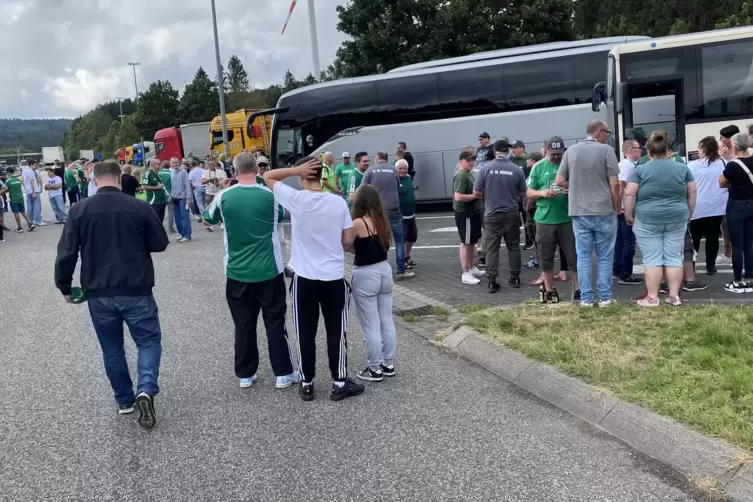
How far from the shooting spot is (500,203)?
8.46 meters

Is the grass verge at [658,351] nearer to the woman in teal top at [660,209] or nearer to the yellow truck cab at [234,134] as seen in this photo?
the woman in teal top at [660,209]

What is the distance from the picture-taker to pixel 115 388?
5.04 meters

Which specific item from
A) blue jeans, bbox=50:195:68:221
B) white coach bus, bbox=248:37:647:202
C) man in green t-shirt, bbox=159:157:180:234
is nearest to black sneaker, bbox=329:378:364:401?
man in green t-shirt, bbox=159:157:180:234

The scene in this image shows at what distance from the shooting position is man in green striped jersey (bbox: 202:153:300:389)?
523 centimetres

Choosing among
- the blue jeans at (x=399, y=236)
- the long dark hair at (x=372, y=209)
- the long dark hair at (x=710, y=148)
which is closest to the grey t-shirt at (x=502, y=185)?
the blue jeans at (x=399, y=236)

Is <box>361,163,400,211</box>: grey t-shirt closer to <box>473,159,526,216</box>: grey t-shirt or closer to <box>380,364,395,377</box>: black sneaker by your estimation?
<box>473,159,526,216</box>: grey t-shirt

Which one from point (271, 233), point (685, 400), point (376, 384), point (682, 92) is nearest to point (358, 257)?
point (271, 233)

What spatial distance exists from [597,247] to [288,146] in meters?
14.5

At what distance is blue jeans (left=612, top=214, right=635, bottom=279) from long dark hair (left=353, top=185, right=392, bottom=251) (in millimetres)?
4060

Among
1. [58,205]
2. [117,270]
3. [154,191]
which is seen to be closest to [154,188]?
[154,191]

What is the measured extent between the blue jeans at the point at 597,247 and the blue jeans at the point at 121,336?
4.28 metres

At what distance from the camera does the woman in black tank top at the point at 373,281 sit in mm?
5387

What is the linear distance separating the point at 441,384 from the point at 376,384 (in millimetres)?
534

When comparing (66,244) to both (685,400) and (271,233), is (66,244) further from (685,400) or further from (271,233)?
(685,400)
